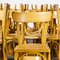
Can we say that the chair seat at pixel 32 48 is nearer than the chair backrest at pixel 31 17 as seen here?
Yes

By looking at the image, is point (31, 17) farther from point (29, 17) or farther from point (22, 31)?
point (22, 31)

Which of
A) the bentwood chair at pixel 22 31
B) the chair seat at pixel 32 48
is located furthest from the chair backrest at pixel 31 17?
the chair seat at pixel 32 48

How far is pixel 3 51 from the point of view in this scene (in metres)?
3.01

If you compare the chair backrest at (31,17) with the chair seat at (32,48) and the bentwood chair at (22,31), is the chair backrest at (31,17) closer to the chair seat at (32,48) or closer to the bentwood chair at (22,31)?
the bentwood chair at (22,31)

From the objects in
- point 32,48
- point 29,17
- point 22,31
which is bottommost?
point 32,48

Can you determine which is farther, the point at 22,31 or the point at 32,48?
the point at 22,31

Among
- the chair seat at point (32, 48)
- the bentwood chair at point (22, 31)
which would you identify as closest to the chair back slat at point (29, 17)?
the bentwood chair at point (22, 31)

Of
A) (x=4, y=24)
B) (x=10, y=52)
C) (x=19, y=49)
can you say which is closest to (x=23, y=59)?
(x=19, y=49)

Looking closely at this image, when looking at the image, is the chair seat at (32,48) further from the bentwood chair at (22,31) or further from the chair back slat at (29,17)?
the chair back slat at (29,17)

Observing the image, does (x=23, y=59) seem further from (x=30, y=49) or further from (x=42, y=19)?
(x=42, y=19)

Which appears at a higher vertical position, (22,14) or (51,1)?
(51,1)

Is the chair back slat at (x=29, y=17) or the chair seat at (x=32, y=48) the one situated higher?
the chair back slat at (x=29, y=17)

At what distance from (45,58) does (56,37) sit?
57 centimetres

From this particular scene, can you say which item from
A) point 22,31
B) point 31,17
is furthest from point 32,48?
point 31,17
